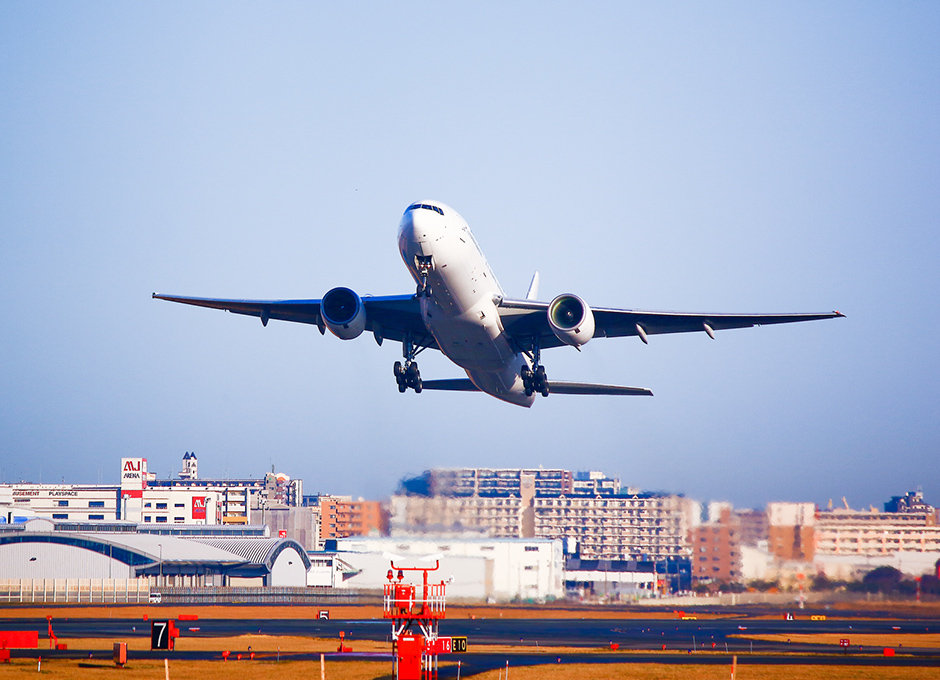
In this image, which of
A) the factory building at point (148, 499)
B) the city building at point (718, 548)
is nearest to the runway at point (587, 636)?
the city building at point (718, 548)

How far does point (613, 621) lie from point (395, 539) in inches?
450

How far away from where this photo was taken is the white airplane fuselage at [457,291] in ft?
103

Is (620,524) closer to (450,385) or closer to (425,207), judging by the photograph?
(450,385)

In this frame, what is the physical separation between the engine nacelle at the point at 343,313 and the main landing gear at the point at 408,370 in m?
3.57

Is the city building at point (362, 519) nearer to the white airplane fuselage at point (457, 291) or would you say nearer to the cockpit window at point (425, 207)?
the white airplane fuselage at point (457, 291)

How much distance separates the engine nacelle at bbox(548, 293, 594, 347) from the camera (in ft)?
116

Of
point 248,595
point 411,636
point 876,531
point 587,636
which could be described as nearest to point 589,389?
point 587,636

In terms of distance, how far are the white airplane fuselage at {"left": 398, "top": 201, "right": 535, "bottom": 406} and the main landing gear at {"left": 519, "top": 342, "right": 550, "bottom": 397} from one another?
0.64m

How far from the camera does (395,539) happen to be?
51.0 m

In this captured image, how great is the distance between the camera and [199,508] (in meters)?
115

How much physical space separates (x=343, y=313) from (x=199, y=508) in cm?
8457

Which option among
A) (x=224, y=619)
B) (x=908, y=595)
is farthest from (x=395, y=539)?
(x=908, y=595)

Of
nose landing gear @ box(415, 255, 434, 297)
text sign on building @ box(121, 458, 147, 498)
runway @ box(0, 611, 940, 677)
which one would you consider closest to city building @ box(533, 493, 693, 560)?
runway @ box(0, 611, 940, 677)

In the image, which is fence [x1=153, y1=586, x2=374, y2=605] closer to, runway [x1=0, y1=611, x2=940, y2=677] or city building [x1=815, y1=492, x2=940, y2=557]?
runway [x1=0, y1=611, x2=940, y2=677]
